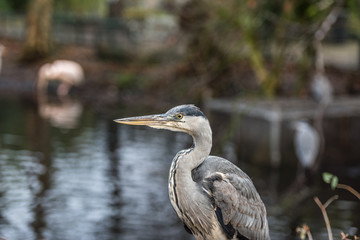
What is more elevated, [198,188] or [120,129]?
[198,188]

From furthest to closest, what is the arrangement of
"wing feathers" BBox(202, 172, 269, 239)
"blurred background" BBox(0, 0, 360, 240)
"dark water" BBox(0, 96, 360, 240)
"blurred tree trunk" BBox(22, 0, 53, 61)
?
"blurred tree trunk" BBox(22, 0, 53, 61), "blurred background" BBox(0, 0, 360, 240), "dark water" BBox(0, 96, 360, 240), "wing feathers" BBox(202, 172, 269, 239)

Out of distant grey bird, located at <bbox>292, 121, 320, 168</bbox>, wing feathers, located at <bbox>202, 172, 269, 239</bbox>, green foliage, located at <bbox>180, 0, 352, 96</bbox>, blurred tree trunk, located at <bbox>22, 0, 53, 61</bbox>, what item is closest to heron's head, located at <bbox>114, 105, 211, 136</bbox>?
wing feathers, located at <bbox>202, 172, 269, 239</bbox>

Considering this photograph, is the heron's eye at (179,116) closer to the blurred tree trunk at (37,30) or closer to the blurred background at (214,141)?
the blurred background at (214,141)

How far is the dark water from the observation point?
6.70m

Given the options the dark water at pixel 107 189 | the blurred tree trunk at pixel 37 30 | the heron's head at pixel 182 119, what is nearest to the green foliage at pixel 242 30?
the dark water at pixel 107 189

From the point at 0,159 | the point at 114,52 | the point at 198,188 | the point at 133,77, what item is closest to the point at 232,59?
the point at 0,159

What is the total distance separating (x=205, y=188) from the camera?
3.47 meters

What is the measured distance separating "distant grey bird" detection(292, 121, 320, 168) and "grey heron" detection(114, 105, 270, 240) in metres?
5.16

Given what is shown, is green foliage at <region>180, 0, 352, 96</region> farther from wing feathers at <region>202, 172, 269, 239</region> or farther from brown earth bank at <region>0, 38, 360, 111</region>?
wing feathers at <region>202, 172, 269, 239</region>

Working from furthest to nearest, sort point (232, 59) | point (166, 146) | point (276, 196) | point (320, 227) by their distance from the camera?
point (166, 146) < point (232, 59) < point (276, 196) < point (320, 227)

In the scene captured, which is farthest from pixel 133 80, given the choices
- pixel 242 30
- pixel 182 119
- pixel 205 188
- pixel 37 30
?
pixel 182 119

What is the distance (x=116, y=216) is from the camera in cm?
706

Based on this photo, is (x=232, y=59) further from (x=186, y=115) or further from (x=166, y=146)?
(x=186, y=115)

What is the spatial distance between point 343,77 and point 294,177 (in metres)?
9.10
